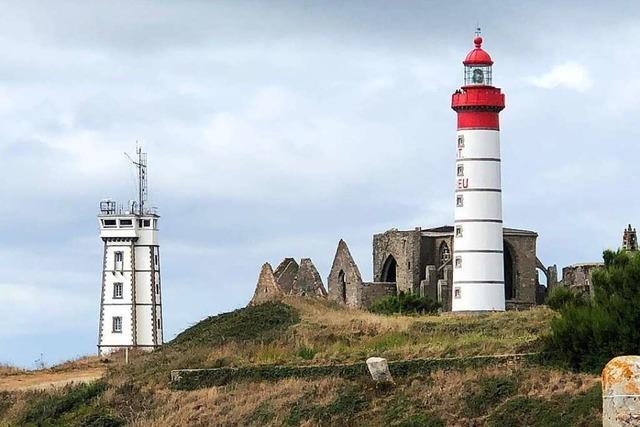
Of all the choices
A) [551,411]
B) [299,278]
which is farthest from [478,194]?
[551,411]

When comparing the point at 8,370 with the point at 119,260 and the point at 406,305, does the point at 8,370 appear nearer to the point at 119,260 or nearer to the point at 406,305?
the point at 406,305

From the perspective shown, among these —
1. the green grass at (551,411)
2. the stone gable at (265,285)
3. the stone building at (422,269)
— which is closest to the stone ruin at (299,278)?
the stone building at (422,269)

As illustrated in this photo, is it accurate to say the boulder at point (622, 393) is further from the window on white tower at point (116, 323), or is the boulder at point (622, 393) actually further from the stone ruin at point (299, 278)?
the window on white tower at point (116, 323)

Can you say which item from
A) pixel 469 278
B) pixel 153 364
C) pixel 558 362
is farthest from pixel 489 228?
pixel 558 362

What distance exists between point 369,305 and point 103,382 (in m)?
26.8

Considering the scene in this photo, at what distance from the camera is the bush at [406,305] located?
176 ft

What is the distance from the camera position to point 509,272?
2419 inches

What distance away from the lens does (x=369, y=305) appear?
60781mm

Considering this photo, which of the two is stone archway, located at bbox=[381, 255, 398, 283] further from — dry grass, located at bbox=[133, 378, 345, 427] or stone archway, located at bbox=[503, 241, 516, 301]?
dry grass, located at bbox=[133, 378, 345, 427]

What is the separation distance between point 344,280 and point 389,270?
2390 millimetres

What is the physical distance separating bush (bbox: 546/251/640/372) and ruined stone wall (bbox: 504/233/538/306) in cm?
3004

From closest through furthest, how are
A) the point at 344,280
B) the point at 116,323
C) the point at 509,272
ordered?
1. the point at 509,272
2. the point at 344,280
3. the point at 116,323

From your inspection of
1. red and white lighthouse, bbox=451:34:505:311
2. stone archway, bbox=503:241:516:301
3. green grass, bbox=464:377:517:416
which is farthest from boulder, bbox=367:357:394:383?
stone archway, bbox=503:241:516:301

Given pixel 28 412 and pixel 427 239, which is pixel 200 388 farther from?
pixel 427 239
